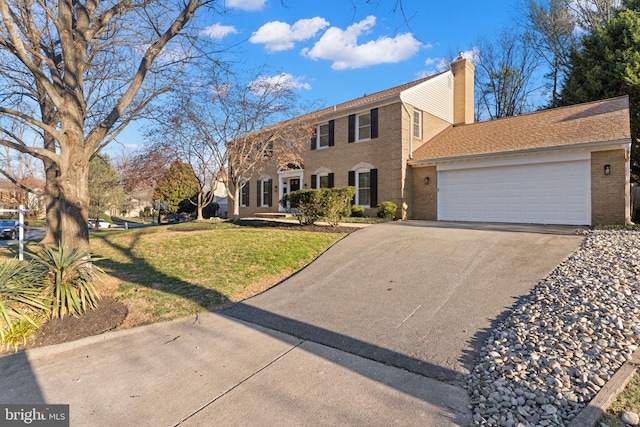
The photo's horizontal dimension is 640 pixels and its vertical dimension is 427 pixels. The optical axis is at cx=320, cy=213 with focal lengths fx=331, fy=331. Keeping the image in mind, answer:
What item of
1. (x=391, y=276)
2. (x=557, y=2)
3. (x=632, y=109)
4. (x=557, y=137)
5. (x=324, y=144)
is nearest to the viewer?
(x=391, y=276)

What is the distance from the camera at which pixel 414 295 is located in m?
5.38

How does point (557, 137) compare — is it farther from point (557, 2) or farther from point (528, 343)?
point (557, 2)

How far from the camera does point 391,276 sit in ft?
20.9

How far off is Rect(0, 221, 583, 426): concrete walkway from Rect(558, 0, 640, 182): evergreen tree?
1496 cm

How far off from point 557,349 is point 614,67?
19571 millimetres

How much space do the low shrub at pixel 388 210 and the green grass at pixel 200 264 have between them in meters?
5.15

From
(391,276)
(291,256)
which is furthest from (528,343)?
(291,256)

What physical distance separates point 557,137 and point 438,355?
11.8 meters

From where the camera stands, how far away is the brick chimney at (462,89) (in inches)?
745

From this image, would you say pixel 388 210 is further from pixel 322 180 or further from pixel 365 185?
pixel 322 180

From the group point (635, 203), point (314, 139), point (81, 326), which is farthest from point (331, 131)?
point (81, 326)

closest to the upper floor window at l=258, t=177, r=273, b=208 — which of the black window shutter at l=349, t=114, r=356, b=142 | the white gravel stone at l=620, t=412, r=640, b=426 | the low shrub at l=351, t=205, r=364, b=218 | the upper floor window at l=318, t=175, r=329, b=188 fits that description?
the upper floor window at l=318, t=175, r=329, b=188

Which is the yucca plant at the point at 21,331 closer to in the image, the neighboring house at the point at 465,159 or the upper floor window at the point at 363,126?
the neighboring house at the point at 465,159

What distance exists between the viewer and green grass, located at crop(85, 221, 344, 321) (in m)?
5.86
